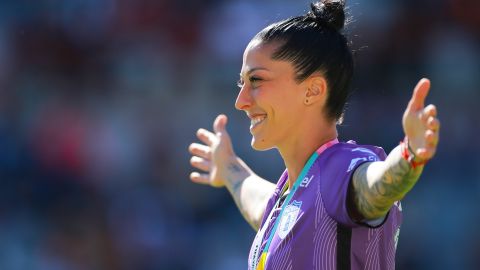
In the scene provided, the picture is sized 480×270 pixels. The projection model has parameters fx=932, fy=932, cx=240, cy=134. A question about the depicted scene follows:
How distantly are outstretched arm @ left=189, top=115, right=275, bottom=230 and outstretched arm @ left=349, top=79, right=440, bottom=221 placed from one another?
115 cm

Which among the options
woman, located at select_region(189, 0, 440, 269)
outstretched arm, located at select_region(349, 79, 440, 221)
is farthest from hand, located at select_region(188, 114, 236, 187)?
outstretched arm, located at select_region(349, 79, 440, 221)

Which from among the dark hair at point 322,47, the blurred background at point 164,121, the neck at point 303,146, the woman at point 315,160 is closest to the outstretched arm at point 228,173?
the woman at point 315,160

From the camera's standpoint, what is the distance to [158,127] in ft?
27.4

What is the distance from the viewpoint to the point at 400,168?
8.38 ft

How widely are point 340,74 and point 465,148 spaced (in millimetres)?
4295

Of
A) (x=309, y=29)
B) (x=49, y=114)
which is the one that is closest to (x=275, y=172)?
(x=49, y=114)

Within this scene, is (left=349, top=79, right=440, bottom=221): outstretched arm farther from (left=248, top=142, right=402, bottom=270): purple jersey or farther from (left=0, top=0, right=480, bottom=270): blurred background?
(left=0, top=0, right=480, bottom=270): blurred background

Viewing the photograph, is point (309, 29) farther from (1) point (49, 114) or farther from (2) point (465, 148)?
(1) point (49, 114)

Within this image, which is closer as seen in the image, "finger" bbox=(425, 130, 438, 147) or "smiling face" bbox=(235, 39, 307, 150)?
"finger" bbox=(425, 130, 438, 147)

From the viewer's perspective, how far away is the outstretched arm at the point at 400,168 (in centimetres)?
244

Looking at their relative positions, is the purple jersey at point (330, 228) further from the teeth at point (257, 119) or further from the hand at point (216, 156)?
the hand at point (216, 156)

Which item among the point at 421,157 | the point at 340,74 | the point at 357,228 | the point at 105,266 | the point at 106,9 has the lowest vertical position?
the point at 105,266

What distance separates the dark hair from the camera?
3107 millimetres

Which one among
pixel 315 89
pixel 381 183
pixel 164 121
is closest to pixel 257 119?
pixel 315 89
